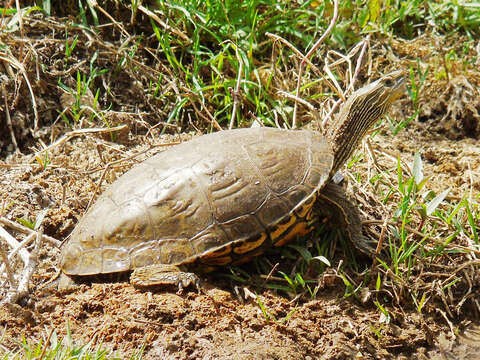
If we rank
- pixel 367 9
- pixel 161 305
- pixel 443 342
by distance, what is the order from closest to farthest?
pixel 161 305 < pixel 443 342 < pixel 367 9

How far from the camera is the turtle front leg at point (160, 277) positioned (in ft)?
11.4

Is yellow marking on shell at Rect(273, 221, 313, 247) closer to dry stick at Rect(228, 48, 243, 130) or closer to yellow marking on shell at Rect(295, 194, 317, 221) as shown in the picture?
yellow marking on shell at Rect(295, 194, 317, 221)

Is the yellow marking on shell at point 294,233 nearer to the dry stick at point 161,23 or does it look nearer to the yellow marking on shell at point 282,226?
the yellow marking on shell at point 282,226

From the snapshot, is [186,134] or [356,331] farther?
A: [186,134]

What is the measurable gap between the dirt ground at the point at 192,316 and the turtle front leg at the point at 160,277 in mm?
67

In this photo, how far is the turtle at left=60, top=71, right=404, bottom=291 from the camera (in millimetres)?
3555

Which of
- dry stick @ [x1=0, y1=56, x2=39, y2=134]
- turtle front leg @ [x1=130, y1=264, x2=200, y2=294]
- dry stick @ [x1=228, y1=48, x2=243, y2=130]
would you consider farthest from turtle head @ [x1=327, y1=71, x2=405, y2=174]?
dry stick @ [x1=0, y1=56, x2=39, y2=134]

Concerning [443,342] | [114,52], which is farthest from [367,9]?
[443,342]

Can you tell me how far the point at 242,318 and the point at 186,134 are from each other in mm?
2255

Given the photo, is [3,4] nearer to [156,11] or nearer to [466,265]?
[156,11]

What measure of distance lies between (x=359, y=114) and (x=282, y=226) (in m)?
1.21

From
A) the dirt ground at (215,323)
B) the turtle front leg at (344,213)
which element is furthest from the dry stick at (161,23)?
the turtle front leg at (344,213)

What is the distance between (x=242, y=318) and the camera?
348 centimetres

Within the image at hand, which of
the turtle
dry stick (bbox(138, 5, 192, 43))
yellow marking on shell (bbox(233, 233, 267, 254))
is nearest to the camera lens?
the turtle
